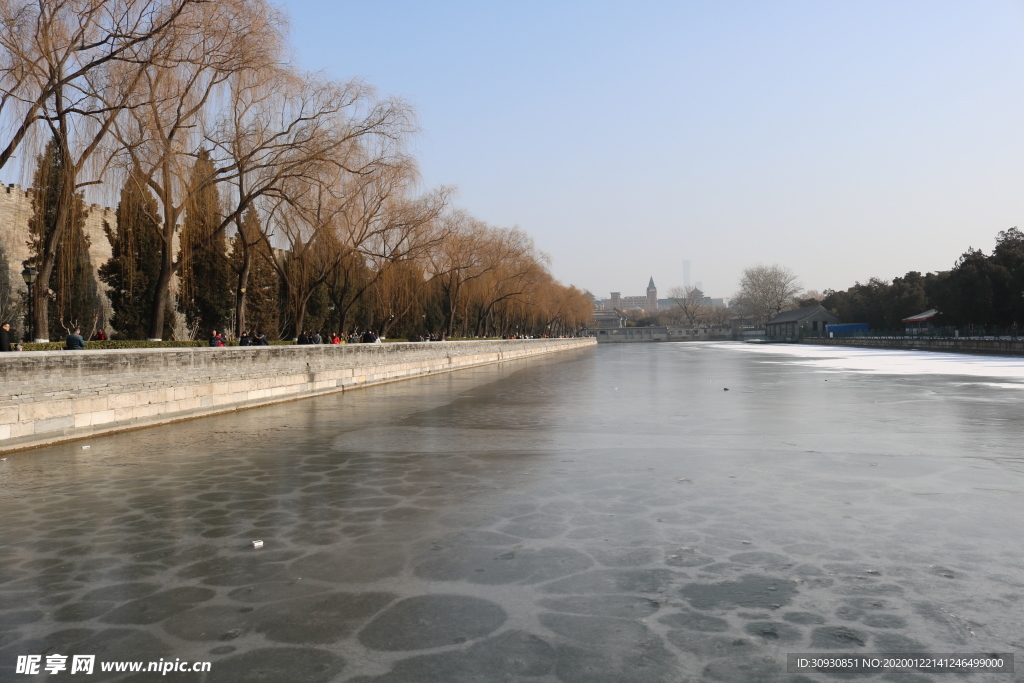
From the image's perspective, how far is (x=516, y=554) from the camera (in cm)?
514

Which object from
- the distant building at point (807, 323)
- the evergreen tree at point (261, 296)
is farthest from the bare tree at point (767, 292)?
the evergreen tree at point (261, 296)

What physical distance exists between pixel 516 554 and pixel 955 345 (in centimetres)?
5404

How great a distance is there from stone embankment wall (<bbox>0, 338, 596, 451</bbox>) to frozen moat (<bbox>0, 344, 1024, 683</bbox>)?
722 millimetres

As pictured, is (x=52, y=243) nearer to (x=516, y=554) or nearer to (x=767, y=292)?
(x=516, y=554)

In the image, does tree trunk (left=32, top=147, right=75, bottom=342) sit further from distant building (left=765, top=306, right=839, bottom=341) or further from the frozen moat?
distant building (left=765, top=306, right=839, bottom=341)

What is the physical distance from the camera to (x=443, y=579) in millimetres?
4609

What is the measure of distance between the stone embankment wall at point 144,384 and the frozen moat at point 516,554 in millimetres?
722

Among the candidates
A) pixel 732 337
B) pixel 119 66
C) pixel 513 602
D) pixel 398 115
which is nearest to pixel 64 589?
pixel 513 602

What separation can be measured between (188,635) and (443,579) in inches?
57.2

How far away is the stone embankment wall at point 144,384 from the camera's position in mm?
10672

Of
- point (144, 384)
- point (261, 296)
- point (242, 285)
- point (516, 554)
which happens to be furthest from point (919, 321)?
point (516, 554)

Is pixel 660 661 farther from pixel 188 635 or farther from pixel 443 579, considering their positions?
pixel 188 635

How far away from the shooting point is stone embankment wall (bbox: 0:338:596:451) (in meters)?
10.7

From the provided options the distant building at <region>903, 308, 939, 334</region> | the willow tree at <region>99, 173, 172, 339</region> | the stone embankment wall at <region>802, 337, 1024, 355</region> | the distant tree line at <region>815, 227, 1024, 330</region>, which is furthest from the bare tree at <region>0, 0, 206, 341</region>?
the distant building at <region>903, 308, 939, 334</region>
